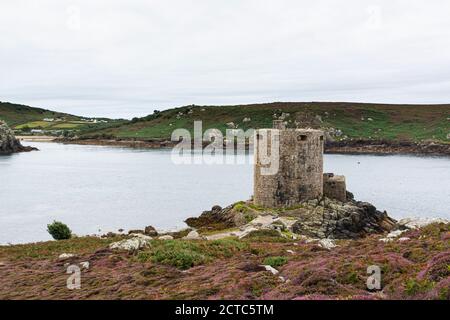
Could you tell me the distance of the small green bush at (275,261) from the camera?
64.3ft

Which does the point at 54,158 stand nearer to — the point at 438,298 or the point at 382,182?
the point at 382,182

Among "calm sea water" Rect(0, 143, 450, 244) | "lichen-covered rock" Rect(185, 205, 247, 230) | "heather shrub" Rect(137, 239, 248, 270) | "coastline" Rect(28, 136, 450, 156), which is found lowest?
"calm sea water" Rect(0, 143, 450, 244)

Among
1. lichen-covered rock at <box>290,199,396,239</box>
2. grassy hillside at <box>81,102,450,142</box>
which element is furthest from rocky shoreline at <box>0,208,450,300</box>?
grassy hillside at <box>81,102,450,142</box>

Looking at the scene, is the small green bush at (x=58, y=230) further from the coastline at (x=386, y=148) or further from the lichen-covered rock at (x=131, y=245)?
the coastline at (x=386, y=148)

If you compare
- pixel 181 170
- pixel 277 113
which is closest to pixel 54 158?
pixel 181 170

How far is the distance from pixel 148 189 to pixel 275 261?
6220 centimetres

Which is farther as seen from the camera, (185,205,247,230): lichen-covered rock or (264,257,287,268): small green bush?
(185,205,247,230): lichen-covered rock

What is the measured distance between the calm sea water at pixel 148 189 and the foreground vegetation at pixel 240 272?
92.5ft

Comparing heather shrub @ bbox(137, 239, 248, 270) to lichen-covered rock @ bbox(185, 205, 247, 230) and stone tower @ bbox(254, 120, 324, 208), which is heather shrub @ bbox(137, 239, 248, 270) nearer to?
lichen-covered rock @ bbox(185, 205, 247, 230)

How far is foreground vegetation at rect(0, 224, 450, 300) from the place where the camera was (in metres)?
14.1

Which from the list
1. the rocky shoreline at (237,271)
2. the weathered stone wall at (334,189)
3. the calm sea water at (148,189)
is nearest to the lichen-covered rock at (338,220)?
the weathered stone wall at (334,189)

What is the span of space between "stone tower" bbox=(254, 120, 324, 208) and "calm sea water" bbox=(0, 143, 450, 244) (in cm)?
1470
